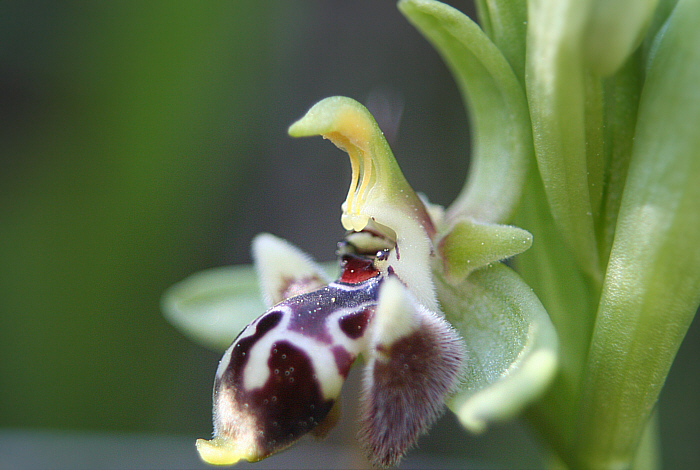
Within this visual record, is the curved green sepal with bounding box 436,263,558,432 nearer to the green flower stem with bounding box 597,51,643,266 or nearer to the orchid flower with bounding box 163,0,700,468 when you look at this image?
the orchid flower with bounding box 163,0,700,468

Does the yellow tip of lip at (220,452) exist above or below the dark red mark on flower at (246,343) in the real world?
below

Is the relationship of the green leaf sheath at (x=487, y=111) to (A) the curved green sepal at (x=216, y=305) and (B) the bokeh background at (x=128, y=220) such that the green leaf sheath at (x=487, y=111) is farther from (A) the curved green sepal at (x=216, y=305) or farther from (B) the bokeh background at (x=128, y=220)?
(B) the bokeh background at (x=128, y=220)

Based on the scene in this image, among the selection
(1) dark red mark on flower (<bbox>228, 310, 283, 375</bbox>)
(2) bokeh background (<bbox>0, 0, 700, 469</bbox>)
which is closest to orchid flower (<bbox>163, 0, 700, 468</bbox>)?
(1) dark red mark on flower (<bbox>228, 310, 283, 375</bbox>)

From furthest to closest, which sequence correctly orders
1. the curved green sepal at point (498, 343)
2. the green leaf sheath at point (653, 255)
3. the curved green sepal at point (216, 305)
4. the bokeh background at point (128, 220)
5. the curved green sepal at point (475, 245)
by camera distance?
the bokeh background at point (128, 220) < the curved green sepal at point (216, 305) < the curved green sepal at point (475, 245) < the green leaf sheath at point (653, 255) < the curved green sepal at point (498, 343)

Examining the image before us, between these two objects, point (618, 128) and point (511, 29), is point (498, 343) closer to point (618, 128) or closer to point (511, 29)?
point (618, 128)

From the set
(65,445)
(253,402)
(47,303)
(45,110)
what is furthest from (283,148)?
(253,402)

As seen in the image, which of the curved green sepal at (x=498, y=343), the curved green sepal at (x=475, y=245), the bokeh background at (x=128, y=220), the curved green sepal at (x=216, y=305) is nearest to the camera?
the curved green sepal at (x=498, y=343)

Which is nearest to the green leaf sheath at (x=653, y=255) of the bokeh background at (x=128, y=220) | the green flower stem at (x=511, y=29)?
the green flower stem at (x=511, y=29)

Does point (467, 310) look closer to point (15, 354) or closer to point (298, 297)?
point (298, 297)
